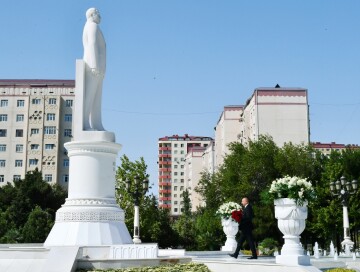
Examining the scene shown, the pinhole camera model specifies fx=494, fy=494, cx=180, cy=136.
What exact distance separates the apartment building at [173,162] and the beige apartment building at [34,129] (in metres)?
64.4

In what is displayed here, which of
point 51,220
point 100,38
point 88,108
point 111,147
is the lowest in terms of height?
point 51,220

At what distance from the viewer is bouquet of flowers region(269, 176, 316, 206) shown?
13.3 metres

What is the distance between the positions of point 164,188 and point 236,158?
97860 millimetres

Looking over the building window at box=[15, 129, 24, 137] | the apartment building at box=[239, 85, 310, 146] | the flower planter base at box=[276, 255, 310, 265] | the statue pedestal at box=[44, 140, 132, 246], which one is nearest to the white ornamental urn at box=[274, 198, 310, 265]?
the flower planter base at box=[276, 255, 310, 265]

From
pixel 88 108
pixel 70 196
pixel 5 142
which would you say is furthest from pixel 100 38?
pixel 5 142

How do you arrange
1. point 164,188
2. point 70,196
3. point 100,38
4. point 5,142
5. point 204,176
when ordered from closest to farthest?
1. point 70,196
2. point 100,38
3. point 204,176
4. point 5,142
5. point 164,188

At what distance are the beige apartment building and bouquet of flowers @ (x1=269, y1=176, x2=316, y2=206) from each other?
215ft

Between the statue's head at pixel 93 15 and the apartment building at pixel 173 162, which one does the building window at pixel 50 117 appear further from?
the apartment building at pixel 173 162

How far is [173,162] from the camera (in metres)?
142

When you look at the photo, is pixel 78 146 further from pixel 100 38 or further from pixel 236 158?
pixel 236 158

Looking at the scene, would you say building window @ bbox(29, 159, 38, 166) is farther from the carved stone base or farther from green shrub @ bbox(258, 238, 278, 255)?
the carved stone base

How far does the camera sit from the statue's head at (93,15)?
21078mm

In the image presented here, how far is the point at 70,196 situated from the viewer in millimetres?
19297

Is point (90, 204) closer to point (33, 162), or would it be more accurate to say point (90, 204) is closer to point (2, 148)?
point (33, 162)
